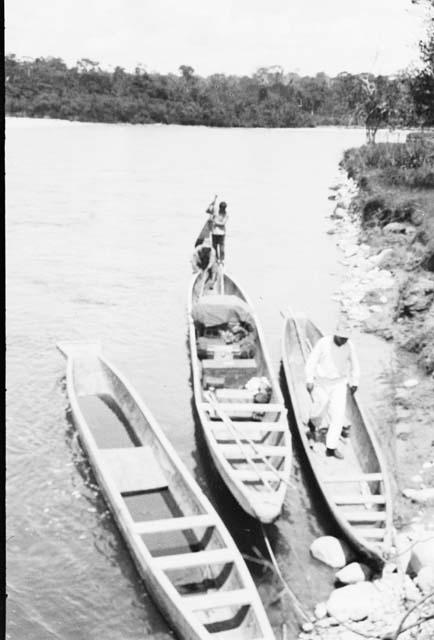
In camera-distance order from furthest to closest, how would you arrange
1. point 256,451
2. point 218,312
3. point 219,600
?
1. point 218,312
2. point 256,451
3. point 219,600

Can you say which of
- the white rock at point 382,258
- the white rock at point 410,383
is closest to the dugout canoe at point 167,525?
the white rock at point 410,383

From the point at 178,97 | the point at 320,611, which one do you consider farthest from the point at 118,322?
the point at 178,97

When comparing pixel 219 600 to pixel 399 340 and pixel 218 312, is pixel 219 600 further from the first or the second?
pixel 399 340

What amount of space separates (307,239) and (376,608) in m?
20.8

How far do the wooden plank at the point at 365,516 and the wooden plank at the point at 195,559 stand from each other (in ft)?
4.81

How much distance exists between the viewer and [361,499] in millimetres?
7980

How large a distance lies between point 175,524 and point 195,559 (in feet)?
1.94

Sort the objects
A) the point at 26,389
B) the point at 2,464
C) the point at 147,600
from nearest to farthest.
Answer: the point at 2,464
the point at 147,600
the point at 26,389

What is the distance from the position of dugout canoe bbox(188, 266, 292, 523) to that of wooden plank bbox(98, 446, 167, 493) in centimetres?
75

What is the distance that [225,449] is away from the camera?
356 inches

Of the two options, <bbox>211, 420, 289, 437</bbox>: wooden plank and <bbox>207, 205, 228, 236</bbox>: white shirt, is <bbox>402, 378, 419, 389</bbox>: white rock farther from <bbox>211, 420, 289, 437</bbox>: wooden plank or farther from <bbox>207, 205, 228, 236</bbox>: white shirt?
<bbox>207, 205, 228, 236</bbox>: white shirt

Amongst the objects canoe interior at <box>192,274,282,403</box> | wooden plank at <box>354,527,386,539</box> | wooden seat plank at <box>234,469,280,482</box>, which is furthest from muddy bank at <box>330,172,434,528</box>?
canoe interior at <box>192,274,282,403</box>

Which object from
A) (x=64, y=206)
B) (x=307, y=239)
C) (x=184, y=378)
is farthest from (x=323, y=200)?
(x=184, y=378)

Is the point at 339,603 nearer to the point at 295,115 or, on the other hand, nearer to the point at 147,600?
the point at 147,600
